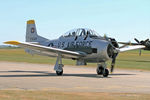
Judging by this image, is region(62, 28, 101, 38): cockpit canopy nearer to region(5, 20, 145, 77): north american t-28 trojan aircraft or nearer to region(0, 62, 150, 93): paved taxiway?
region(5, 20, 145, 77): north american t-28 trojan aircraft

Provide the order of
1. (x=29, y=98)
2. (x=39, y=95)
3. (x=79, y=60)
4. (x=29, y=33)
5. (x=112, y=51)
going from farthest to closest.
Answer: (x=29, y=33) < (x=79, y=60) < (x=112, y=51) < (x=39, y=95) < (x=29, y=98)

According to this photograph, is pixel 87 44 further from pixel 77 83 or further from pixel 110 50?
pixel 77 83

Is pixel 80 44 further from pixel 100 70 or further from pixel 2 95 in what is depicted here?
pixel 2 95

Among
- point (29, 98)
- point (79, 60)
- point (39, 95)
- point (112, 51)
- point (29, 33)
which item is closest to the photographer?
point (29, 98)

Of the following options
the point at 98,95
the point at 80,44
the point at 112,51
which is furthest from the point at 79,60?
the point at 98,95

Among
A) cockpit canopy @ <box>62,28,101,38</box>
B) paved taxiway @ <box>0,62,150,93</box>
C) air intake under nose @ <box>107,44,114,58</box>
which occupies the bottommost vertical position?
paved taxiway @ <box>0,62,150,93</box>

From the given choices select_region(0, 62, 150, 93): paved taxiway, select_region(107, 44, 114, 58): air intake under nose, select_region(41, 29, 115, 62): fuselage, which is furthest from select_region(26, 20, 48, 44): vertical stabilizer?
select_region(107, 44, 114, 58): air intake under nose

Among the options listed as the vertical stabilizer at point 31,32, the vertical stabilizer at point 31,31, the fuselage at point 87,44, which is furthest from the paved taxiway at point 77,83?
the vertical stabilizer at point 31,31

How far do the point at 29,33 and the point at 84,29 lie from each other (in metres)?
7.77

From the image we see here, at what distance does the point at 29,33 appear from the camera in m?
28.9

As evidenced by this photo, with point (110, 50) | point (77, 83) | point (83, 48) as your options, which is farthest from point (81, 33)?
point (77, 83)

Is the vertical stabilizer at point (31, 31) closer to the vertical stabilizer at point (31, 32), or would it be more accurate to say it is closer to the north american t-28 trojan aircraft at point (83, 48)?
the vertical stabilizer at point (31, 32)

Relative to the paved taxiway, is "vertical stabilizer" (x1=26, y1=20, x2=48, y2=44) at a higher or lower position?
higher

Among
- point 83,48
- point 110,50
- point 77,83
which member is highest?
point 83,48
